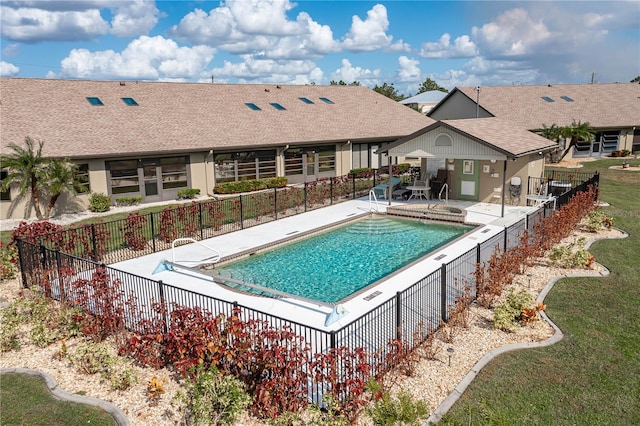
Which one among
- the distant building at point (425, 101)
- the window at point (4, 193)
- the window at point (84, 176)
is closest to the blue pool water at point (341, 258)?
the window at point (84, 176)

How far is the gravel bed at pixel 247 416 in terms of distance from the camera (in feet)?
23.6

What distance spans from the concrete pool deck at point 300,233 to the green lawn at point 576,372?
3.22 m

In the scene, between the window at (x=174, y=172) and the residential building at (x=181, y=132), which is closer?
the residential building at (x=181, y=132)

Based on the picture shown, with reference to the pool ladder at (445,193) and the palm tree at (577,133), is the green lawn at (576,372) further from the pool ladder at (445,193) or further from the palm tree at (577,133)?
the palm tree at (577,133)

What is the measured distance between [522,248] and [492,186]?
9.57 meters

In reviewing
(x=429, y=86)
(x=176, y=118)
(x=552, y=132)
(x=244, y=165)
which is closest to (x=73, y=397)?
(x=244, y=165)

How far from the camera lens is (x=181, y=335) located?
7930 millimetres

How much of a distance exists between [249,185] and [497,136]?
44.5 ft

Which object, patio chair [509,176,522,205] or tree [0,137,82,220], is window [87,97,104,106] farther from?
patio chair [509,176,522,205]

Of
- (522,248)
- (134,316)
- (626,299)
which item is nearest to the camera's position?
(134,316)

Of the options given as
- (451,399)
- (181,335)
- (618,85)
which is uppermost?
(618,85)

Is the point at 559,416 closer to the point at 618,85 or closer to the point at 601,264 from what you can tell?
the point at 601,264

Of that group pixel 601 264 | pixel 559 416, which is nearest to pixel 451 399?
pixel 559 416

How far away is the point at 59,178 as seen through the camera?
2006 centimetres
